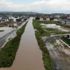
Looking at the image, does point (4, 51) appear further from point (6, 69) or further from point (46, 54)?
point (6, 69)

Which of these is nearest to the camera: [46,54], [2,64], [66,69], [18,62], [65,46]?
[66,69]

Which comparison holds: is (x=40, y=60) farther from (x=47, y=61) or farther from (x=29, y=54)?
(x=29, y=54)

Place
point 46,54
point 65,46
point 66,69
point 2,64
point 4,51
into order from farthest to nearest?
point 65,46 < point 4,51 < point 46,54 < point 2,64 < point 66,69

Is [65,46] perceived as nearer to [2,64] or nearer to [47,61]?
[47,61]

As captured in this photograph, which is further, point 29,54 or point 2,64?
point 29,54

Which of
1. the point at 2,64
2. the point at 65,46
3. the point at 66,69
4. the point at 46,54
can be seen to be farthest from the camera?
the point at 65,46

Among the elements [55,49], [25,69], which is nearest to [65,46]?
[55,49]

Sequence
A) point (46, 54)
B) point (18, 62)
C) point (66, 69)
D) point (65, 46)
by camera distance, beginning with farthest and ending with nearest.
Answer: point (65, 46), point (46, 54), point (18, 62), point (66, 69)

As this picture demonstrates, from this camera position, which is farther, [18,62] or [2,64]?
[18,62]

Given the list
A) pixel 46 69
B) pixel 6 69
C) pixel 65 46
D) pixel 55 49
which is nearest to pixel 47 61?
pixel 46 69
